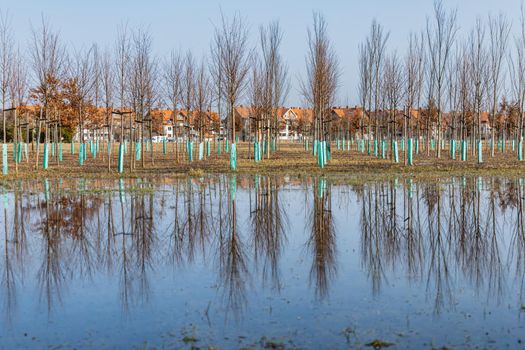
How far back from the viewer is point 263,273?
23.4 ft

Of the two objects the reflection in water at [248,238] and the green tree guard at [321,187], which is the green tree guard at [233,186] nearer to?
the reflection in water at [248,238]

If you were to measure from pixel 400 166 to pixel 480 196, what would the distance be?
32.0ft

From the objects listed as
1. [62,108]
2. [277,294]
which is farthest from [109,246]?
[62,108]

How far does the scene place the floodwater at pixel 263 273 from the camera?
16.5ft

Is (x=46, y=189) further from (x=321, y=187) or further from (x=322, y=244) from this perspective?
(x=322, y=244)

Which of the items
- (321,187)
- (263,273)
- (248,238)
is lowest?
(263,273)

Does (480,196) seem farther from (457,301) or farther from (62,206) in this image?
(62,206)

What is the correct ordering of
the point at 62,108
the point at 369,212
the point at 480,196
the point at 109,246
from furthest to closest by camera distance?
the point at 62,108, the point at 480,196, the point at 369,212, the point at 109,246

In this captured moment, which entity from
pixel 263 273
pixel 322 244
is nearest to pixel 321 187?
pixel 322 244

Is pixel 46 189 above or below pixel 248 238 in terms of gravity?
above

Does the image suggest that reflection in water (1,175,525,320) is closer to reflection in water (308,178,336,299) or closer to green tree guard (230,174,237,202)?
reflection in water (308,178,336,299)

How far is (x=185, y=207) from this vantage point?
13039mm

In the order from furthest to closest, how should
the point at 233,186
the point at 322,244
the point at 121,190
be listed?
the point at 233,186, the point at 121,190, the point at 322,244

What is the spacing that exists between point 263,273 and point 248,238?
220cm
